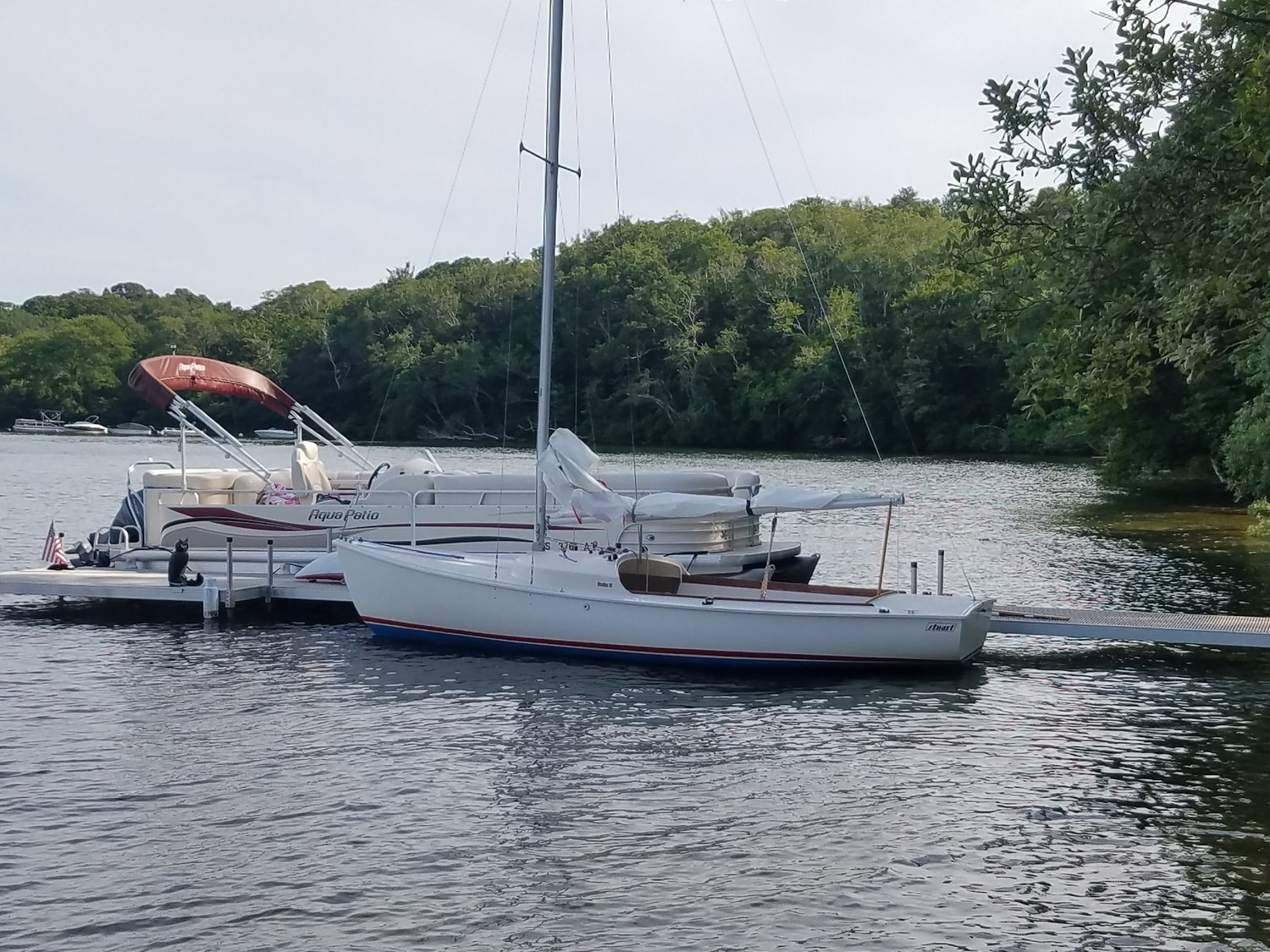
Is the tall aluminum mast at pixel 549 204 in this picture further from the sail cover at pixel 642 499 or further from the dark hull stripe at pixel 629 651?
the dark hull stripe at pixel 629 651

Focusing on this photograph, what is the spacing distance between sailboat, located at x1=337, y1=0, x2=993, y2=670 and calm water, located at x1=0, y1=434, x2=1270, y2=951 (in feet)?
1.47

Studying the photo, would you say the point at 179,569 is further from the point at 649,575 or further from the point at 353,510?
the point at 649,575

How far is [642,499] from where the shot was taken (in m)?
18.5

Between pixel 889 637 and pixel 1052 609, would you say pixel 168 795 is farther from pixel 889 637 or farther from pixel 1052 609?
pixel 1052 609

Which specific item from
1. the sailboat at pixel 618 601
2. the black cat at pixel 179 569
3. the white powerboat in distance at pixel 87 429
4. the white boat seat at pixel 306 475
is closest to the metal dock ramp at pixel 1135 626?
the sailboat at pixel 618 601

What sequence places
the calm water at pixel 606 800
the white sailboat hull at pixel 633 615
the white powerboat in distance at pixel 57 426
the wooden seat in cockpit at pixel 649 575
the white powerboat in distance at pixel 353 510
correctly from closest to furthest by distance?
the calm water at pixel 606 800 → the white sailboat hull at pixel 633 615 → the wooden seat in cockpit at pixel 649 575 → the white powerboat in distance at pixel 353 510 → the white powerboat in distance at pixel 57 426

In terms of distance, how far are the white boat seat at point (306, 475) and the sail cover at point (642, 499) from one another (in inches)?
297

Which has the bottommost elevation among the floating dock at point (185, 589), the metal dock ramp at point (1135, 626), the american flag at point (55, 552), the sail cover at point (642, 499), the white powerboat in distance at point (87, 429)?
the floating dock at point (185, 589)

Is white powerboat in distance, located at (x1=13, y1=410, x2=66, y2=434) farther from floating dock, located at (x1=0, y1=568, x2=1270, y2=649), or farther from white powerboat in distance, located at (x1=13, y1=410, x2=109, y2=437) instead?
floating dock, located at (x1=0, y1=568, x2=1270, y2=649)

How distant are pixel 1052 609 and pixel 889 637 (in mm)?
3204

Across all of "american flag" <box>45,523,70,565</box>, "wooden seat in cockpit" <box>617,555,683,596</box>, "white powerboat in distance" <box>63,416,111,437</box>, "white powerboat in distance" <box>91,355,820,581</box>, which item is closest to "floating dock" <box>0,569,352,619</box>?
"white powerboat in distance" <box>91,355,820,581</box>

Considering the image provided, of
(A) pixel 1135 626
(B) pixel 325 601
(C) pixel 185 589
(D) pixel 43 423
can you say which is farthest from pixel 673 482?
(D) pixel 43 423

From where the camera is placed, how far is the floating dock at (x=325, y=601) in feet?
57.0

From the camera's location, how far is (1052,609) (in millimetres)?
18797
